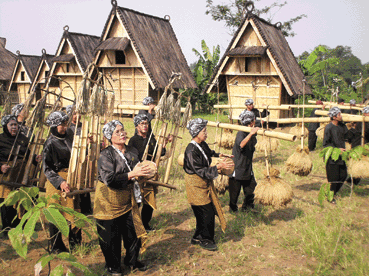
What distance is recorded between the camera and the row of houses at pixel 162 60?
1541 cm

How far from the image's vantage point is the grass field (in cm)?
426

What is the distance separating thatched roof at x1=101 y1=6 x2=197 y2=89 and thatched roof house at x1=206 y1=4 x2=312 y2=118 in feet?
9.22

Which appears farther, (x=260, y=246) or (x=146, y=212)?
(x=146, y=212)

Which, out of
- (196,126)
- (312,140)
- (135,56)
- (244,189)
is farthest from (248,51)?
(196,126)

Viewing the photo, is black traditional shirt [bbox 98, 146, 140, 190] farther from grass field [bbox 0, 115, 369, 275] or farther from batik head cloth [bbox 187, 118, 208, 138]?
grass field [bbox 0, 115, 369, 275]

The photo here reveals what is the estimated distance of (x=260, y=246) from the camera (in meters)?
4.90

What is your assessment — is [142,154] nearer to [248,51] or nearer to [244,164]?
[244,164]

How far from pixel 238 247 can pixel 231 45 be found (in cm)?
1268

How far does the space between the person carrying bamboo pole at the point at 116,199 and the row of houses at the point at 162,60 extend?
980 cm

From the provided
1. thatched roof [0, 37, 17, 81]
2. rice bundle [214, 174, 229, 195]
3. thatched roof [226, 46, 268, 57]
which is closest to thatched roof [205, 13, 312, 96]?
thatched roof [226, 46, 268, 57]

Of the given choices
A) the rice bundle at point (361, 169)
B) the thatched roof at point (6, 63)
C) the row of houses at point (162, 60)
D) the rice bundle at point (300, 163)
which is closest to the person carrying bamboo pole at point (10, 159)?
the rice bundle at point (300, 163)

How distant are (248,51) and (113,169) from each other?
12.8 metres

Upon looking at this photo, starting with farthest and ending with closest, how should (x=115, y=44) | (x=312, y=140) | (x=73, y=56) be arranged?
(x=73, y=56) < (x=115, y=44) < (x=312, y=140)

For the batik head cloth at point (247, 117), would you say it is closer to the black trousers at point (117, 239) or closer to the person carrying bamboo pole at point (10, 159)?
the black trousers at point (117, 239)
